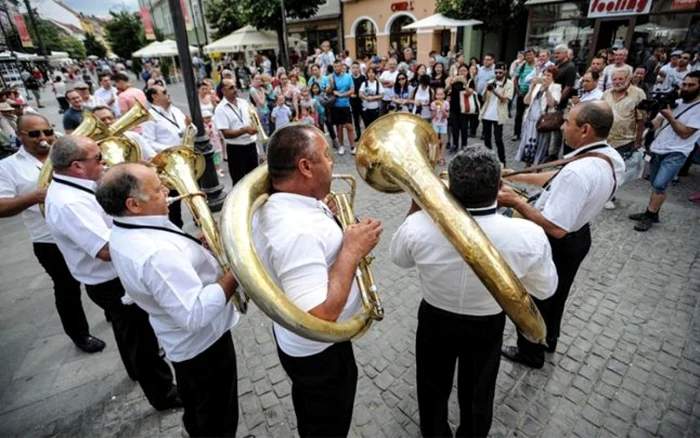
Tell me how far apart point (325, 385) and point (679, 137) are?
5.78 m

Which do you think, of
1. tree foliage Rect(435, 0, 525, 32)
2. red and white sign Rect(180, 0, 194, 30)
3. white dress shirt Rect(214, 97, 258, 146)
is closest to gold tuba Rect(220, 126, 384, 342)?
white dress shirt Rect(214, 97, 258, 146)

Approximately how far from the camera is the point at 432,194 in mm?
1721

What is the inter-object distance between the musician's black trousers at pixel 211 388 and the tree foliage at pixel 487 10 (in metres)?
16.3

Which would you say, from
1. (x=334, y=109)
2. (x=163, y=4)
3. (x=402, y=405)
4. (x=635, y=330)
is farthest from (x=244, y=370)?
(x=163, y=4)

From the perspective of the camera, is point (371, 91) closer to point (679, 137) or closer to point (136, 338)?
point (679, 137)

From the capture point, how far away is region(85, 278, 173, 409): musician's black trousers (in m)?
2.62

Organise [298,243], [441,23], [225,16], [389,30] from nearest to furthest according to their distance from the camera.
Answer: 1. [298,243]
2. [441,23]
3. [389,30]
4. [225,16]

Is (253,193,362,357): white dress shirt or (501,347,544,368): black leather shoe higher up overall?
(253,193,362,357): white dress shirt

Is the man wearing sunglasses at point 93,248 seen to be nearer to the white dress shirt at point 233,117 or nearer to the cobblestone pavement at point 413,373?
the cobblestone pavement at point 413,373

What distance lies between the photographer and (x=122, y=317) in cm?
266

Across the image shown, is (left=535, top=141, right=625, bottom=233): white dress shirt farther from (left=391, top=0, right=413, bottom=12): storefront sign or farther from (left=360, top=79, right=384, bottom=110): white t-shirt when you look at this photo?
(left=391, top=0, right=413, bottom=12): storefront sign

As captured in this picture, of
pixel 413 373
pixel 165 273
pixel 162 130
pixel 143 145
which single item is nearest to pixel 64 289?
pixel 143 145

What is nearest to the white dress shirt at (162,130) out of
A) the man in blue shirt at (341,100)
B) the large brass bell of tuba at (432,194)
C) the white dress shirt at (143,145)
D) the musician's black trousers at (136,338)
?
the white dress shirt at (143,145)

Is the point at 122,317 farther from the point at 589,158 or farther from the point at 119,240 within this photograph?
the point at 589,158
